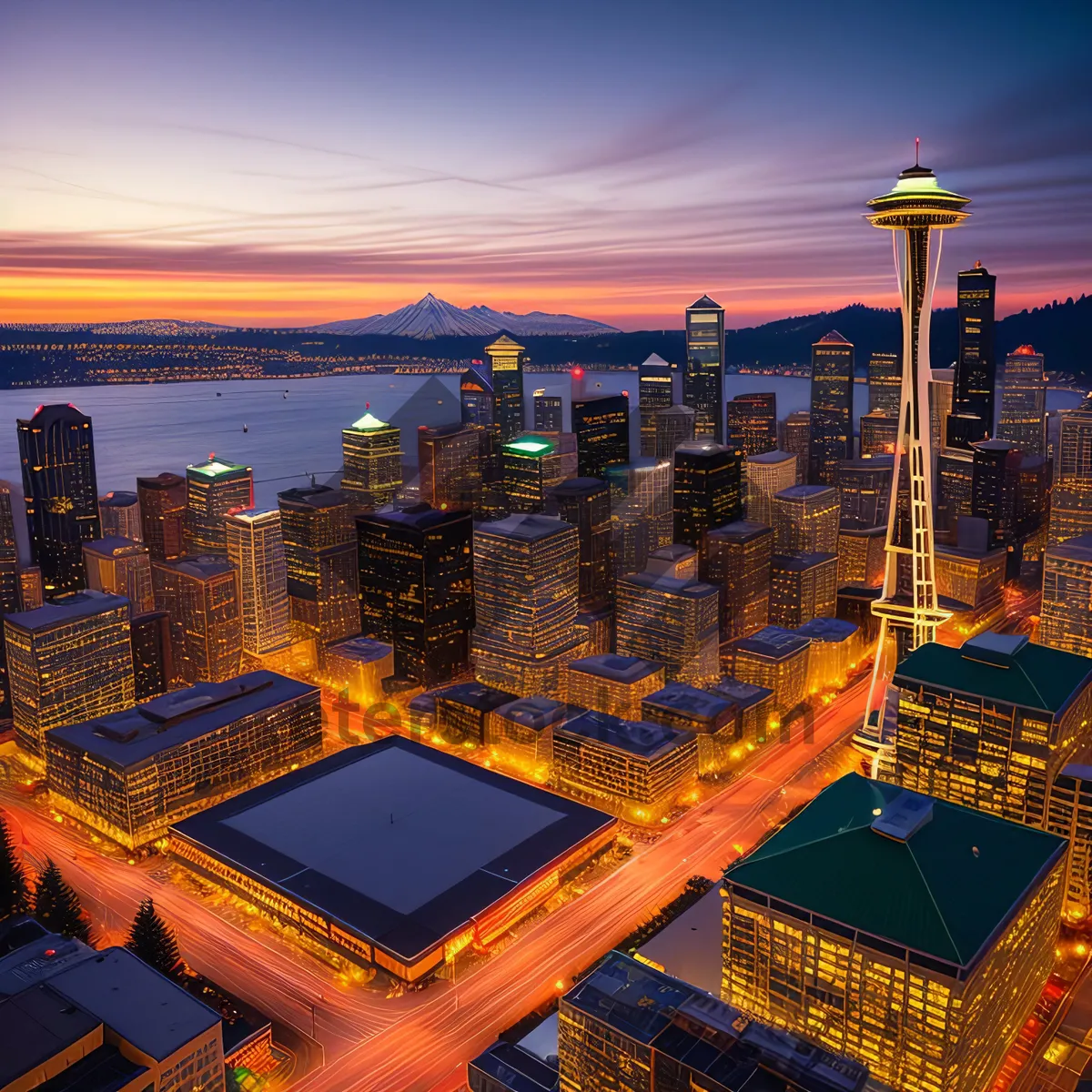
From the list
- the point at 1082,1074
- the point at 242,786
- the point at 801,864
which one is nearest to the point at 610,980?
the point at 801,864

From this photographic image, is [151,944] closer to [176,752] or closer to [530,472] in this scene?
[176,752]

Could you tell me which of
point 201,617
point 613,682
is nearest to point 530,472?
point 613,682

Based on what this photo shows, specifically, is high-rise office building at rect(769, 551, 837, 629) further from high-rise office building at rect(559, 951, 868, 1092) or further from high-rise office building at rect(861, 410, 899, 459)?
high-rise office building at rect(559, 951, 868, 1092)

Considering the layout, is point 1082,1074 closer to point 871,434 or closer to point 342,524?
point 342,524

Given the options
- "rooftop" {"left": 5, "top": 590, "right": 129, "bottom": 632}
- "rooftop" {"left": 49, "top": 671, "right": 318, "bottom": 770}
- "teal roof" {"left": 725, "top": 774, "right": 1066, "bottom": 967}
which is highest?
"rooftop" {"left": 5, "top": 590, "right": 129, "bottom": 632}

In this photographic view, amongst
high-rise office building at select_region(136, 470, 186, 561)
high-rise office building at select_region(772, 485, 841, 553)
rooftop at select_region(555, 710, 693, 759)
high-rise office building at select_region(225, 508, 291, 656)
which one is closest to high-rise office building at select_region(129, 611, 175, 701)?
high-rise office building at select_region(225, 508, 291, 656)

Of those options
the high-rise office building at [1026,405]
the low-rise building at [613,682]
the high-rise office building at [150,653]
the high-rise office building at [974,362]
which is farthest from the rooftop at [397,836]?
the high-rise office building at [1026,405]
